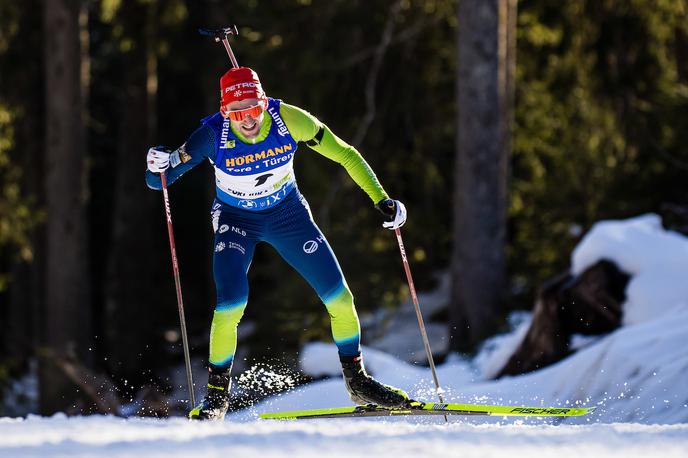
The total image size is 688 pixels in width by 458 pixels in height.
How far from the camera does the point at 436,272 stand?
21.6m

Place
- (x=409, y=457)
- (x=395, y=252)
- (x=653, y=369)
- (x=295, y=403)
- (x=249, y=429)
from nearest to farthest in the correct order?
(x=409, y=457), (x=249, y=429), (x=653, y=369), (x=295, y=403), (x=395, y=252)

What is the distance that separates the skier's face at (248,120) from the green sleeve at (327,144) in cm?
20

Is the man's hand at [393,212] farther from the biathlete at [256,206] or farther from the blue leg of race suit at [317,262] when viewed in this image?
the blue leg of race suit at [317,262]

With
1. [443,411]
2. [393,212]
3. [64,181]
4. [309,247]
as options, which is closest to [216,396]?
[309,247]

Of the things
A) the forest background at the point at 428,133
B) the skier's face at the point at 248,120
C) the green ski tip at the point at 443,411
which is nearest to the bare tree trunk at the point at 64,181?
the forest background at the point at 428,133

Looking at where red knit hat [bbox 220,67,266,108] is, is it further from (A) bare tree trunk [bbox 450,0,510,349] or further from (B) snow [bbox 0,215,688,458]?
(A) bare tree trunk [bbox 450,0,510,349]

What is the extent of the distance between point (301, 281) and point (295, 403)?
4.58 metres

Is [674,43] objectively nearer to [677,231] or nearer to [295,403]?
[677,231]

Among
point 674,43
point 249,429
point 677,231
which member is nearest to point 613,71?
point 674,43

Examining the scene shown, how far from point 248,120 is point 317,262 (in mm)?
948

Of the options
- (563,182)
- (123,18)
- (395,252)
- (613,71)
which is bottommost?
(395,252)

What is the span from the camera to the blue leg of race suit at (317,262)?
6.20 meters

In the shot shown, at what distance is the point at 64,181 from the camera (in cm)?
1498

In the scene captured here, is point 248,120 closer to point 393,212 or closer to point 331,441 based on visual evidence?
point 393,212
